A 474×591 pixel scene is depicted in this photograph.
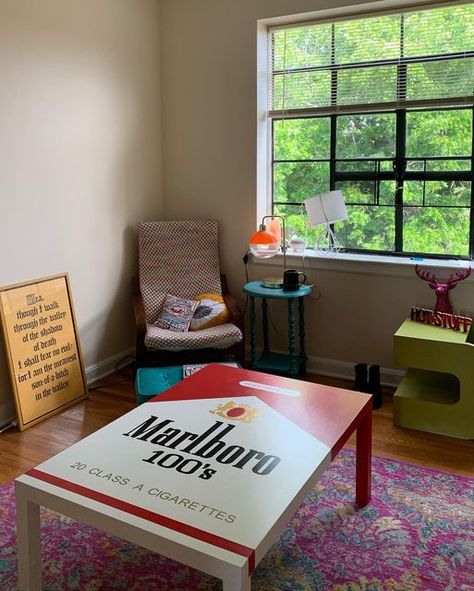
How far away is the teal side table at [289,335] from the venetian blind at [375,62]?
1190 mm

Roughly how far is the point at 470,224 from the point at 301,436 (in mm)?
2036

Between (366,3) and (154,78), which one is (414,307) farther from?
(154,78)

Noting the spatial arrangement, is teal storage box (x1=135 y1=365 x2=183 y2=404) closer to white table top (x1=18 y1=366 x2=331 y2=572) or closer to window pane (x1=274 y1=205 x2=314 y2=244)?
white table top (x1=18 y1=366 x2=331 y2=572)

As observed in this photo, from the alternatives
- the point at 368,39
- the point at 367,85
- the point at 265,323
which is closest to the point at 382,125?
the point at 367,85

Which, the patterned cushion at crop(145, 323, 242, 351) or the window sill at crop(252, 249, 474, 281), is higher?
the window sill at crop(252, 249, 474, 281)

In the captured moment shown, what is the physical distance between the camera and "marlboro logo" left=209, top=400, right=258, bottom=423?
2094 millimetres

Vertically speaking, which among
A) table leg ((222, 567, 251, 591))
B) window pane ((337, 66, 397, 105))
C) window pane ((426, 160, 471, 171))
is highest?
window pane ((337, 66, 397, 105))

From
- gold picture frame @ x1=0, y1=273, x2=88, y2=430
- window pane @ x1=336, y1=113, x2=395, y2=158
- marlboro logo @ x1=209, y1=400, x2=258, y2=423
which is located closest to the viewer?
marlboro logo @ x1=209, y1=400, x2=258, y2=423

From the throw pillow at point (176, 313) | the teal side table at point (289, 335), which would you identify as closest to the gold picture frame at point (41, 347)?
the throw pillow at point (176, 313)

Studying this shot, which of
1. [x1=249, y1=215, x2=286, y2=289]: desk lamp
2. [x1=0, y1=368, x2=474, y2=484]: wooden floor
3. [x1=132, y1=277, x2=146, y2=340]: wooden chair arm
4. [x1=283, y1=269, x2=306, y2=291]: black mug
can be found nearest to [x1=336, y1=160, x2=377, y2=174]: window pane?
[x1=249, y1=215, x2=286, y2=289]: desk lamp

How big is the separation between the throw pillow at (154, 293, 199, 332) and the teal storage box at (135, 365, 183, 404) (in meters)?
0.29

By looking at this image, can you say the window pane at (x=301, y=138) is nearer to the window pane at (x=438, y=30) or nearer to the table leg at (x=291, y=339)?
the window pane at (x=438, y=30)

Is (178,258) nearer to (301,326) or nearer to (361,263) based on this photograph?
(301,326)

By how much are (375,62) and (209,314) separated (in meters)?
1.81
